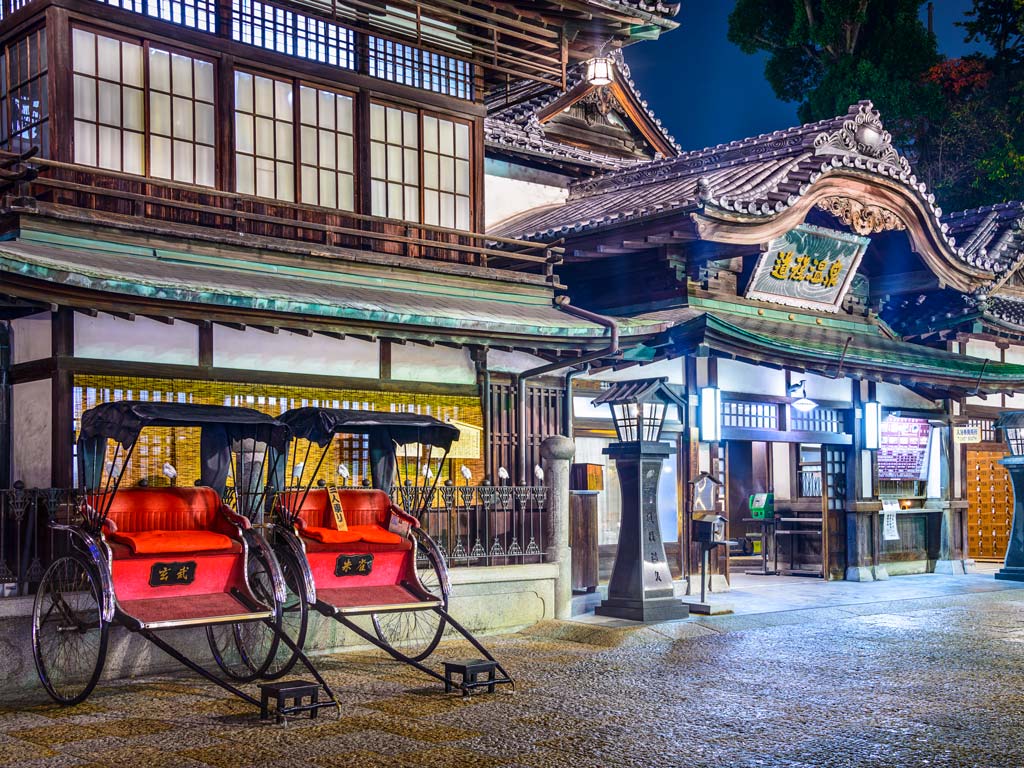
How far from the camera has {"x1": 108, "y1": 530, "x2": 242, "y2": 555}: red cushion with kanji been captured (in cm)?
995

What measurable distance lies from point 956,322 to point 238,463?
548 inches

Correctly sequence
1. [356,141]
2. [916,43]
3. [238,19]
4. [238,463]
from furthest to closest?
1. [916,43]
2. [356,141]
3. [238,19]
4. [238,463]

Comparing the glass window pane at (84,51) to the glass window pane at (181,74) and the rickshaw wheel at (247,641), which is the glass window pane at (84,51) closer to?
the glass window pane at (181,74)

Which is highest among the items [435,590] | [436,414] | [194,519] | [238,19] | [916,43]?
[916,43]

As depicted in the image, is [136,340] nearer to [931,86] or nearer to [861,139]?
[861,139]

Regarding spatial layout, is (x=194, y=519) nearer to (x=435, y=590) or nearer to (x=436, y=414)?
(x=435, y=590)

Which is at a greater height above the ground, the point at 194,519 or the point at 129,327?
the point at 129,327

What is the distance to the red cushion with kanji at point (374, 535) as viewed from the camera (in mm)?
11273

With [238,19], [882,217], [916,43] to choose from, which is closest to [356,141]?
[238,19]

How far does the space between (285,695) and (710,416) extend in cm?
987

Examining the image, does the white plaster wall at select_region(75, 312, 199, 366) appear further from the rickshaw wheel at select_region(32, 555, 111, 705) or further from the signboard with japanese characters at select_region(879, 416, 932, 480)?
the signboard with japanese characters at select_region(879, 416, 932, 480)

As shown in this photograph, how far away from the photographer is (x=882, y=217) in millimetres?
19016

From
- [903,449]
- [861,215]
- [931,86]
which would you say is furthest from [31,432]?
[931,86]

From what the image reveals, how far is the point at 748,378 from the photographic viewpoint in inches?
739
